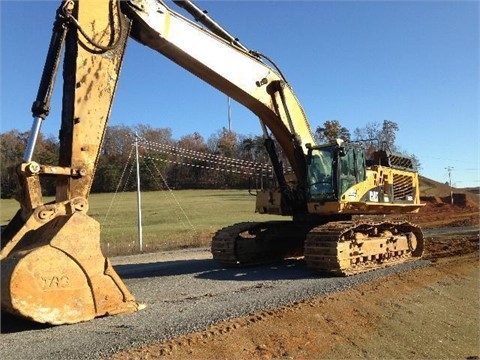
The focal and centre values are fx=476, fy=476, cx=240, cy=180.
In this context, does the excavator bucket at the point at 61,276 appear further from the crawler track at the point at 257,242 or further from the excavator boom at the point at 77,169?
the crawler track at the point at 257,242

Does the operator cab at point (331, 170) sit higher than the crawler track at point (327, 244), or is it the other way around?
the operator cab at point (331, 170)

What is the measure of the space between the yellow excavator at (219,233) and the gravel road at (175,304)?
29cm

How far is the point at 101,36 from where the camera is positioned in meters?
6.85

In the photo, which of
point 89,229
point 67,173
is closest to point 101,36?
point 67,173

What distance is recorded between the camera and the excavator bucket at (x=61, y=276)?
5.18 meters

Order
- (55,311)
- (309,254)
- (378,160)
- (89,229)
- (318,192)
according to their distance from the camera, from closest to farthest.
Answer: (55,311), (89,229), (309,254), (318,192), (378,160)

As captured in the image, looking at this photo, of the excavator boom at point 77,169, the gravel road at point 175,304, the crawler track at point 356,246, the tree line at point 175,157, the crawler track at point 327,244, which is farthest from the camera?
the tree line at point 175,157

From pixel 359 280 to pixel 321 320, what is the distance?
9.51 ft

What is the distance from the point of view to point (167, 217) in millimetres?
41031

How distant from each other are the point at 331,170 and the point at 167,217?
3173 cm

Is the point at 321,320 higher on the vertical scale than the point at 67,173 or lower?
lower

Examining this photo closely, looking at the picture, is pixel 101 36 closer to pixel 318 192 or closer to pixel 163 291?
pixel 163 291

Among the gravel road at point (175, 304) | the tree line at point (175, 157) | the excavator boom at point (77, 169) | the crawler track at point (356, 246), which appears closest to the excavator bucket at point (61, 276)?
the excavator boom at point (77, 169)

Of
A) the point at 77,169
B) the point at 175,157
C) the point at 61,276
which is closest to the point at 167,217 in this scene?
the point at 175,157
